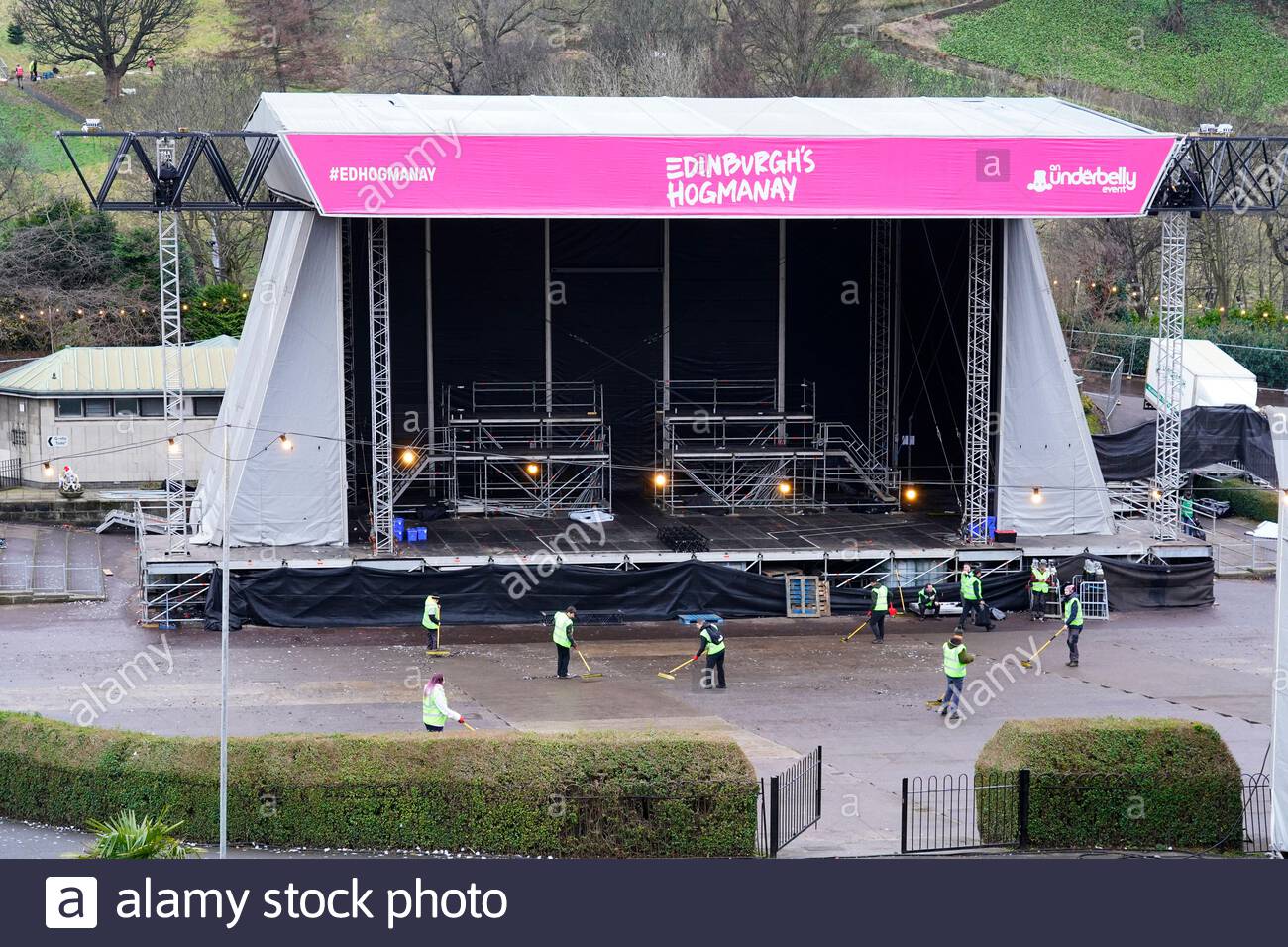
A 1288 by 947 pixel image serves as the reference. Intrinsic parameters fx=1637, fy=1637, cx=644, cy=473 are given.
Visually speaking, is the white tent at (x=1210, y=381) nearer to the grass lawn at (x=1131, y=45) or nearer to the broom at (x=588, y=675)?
the broom at (x=588, y=675)

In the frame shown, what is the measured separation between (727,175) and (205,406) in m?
18.0

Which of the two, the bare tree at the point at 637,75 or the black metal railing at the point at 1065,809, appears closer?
the black metal railing at the point at 1065,809

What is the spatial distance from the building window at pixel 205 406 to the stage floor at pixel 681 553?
10217 mm

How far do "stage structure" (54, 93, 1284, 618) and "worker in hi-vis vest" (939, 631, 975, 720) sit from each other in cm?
787

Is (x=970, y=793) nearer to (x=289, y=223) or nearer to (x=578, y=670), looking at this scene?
(x=578, y=670)

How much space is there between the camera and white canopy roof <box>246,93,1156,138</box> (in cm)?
3030

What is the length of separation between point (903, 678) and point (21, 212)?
40037 mm

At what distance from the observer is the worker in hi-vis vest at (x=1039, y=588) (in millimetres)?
31297

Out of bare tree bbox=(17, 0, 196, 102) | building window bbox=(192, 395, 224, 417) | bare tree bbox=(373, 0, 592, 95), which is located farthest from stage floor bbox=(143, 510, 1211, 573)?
bare tree bbox=(17, 0, 196, 102)

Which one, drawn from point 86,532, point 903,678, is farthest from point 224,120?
point 903,678

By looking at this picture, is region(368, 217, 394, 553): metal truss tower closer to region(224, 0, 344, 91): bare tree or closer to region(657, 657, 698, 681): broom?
region(657, 657, 698, 681): broom

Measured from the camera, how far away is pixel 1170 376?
33.5 metres

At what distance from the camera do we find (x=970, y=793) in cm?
1973

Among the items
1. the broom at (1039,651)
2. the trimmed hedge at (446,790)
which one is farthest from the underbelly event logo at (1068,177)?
the trimmed hedge at (446,790)
